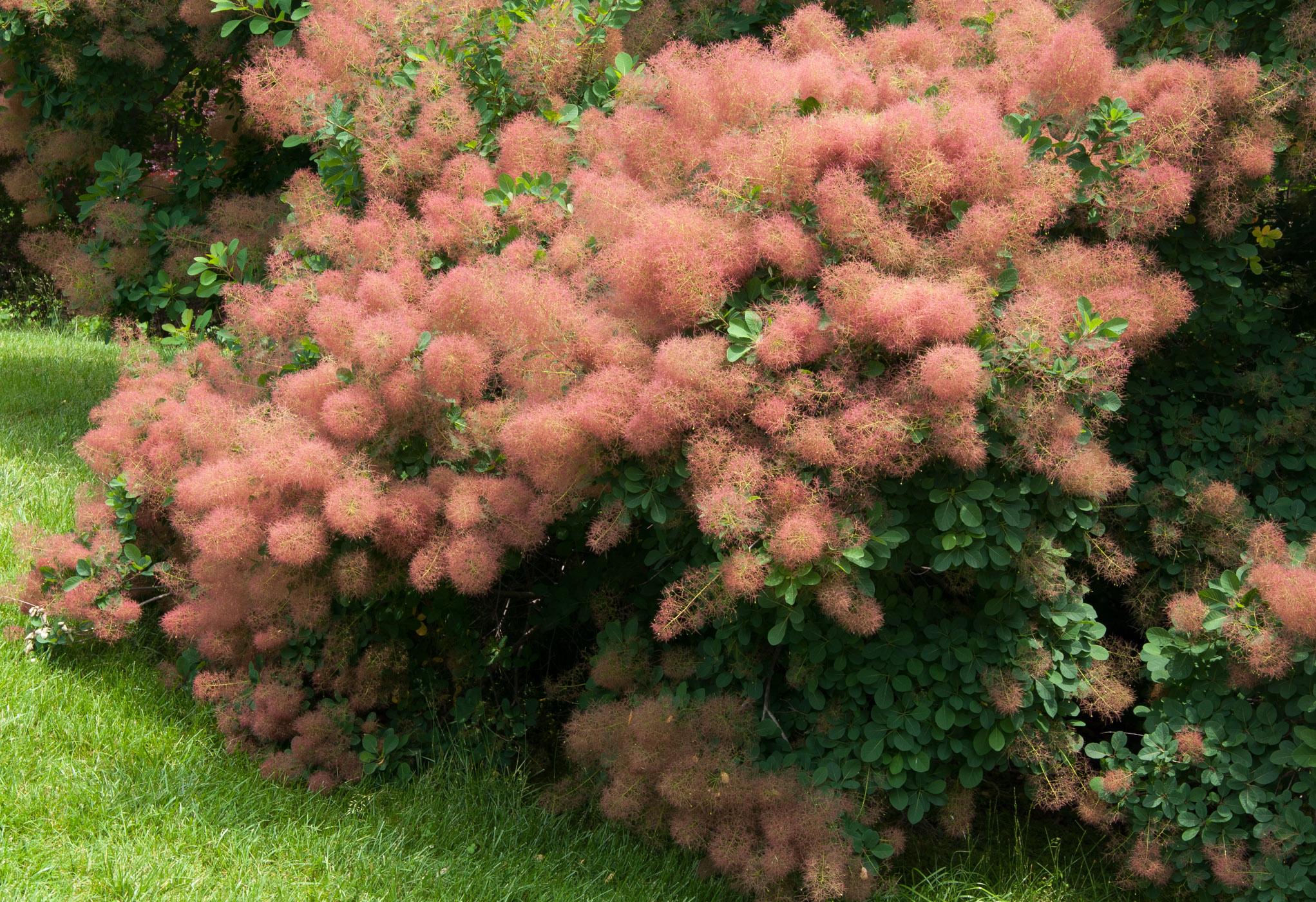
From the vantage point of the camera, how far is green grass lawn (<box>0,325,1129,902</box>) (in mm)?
2936

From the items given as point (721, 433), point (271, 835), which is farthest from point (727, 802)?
point (271, 835)

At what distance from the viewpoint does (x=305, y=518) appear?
3.34m

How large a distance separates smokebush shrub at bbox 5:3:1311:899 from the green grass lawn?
15 cm

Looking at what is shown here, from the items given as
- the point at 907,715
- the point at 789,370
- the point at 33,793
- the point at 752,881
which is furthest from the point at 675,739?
the point at 33,793

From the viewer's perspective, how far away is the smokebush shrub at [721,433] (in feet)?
9.40

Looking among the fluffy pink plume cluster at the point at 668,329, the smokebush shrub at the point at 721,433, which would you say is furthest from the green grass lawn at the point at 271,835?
the fluffy pink plume cluster at the point at 668,329

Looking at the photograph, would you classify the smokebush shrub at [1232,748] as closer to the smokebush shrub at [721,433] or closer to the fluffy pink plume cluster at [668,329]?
the smokebush shrub at [721,433]

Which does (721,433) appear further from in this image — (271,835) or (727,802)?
(271,835)

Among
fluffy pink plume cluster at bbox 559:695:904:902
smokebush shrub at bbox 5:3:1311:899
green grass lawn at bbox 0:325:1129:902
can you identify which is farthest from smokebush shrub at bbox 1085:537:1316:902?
fluffy pink plume cluster at bbox 559:695:904:902

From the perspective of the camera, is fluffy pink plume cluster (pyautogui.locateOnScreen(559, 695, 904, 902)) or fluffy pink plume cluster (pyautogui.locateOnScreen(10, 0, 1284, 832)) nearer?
fluffy pink plume cluster (pyautogui.locateOnScreen(10, 0, 1284, 832))

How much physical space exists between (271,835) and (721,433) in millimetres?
1729

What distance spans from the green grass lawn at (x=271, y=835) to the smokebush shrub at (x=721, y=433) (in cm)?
15

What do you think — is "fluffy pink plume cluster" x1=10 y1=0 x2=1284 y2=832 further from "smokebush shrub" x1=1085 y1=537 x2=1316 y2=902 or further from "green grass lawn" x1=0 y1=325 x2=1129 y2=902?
"smokebush shrub" x1=1085 y1=537 x2=1316 y2=902

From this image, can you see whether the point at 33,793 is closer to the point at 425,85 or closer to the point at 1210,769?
the point at 425,85
